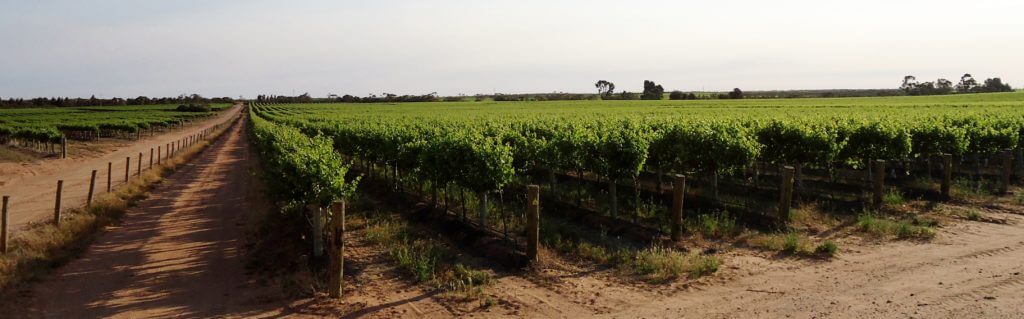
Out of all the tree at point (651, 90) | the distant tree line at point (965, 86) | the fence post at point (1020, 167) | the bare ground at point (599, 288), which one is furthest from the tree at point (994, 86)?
the bare ground at point (599, 288)

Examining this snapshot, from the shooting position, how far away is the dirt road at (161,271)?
32.3ft

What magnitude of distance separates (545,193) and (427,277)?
9617 mm

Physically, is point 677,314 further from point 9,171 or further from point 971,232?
point 9,171

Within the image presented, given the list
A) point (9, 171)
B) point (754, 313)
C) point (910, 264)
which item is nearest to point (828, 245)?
point (910, 264)

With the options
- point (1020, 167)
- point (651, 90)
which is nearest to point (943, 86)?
point (651, 90)

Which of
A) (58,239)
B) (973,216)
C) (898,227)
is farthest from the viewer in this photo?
(973,216)

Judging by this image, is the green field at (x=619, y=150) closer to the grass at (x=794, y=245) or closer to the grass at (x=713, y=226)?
the grass at (x=713, y=226)

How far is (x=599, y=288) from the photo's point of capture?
10203 mm

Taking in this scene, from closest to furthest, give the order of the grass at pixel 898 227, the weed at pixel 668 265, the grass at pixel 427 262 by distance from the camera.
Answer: the grass at pixel 427 262
the weed at pixel 668 265
the grass at pixel 898 227

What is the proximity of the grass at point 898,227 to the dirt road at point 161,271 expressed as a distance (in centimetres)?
1351

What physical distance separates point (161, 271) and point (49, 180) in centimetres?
2408

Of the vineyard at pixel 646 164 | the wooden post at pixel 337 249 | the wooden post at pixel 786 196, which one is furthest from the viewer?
the wooden post at pixel 786 196

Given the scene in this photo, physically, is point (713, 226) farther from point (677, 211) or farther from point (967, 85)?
point (967, 85)

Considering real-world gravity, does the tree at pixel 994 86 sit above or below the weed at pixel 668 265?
above
